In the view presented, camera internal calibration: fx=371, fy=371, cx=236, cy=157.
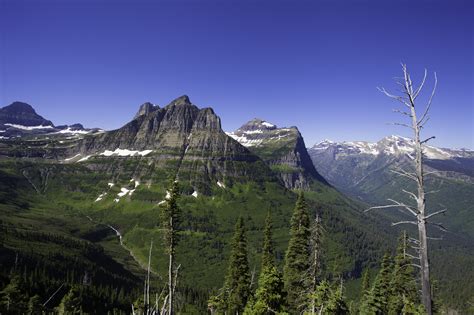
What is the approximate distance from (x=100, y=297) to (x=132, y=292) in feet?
→ 86.6

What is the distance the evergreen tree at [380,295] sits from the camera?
61719mm

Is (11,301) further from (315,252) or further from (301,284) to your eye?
(315,252)

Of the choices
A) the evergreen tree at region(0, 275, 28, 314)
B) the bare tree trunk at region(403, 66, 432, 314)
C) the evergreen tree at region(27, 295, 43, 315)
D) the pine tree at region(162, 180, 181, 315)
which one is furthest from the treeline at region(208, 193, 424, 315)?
the evergreen tree at region(27, 295, 43, 315)

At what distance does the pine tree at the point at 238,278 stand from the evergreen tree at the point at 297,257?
7539mm

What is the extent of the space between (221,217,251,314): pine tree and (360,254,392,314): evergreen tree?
20815 mm

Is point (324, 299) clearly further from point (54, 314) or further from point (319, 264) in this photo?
point (54, 314)

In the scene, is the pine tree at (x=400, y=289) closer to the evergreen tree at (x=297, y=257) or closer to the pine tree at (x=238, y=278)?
the evergreen tree at (x=297, y=257)

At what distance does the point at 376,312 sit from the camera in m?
63.2

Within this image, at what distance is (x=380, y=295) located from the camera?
63125mm

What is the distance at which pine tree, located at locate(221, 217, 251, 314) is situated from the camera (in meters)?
58.9

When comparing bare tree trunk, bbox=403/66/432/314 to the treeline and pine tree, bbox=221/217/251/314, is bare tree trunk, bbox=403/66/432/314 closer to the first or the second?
the treeline

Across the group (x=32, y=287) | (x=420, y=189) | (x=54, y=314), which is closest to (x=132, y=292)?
(x=32, y=287)

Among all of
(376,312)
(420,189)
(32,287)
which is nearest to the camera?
(420,189)

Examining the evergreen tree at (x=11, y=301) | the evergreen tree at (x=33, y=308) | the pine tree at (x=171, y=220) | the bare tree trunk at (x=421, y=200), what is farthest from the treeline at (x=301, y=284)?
the evergreen tree at (x=33, y=308)
